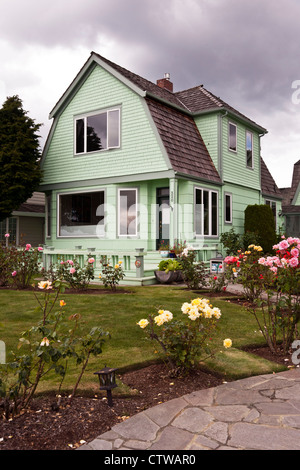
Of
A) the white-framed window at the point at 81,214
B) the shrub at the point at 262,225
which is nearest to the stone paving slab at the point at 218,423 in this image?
the white-framed window at the point at 81,214

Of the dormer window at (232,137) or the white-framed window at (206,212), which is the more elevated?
the dormer window at (232,137)

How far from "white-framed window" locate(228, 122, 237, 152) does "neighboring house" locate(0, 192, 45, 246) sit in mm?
11319

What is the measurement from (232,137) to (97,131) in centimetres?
567

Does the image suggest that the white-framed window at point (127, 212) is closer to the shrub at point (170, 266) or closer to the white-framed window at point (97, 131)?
the white-framed window at point (97, 131)

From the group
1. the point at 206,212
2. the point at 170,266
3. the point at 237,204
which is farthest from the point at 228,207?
the point at 170,266

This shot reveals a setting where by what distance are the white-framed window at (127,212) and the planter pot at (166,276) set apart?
139 inches

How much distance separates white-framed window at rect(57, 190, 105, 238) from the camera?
15680 millimetres

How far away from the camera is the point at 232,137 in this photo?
16547mm

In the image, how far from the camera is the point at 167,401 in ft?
11.0

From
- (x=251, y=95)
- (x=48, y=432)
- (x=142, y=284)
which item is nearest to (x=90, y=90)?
(x=251, y=95)

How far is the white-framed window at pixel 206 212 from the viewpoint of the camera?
14484mm

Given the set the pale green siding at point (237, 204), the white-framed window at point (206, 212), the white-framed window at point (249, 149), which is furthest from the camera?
the white-framed window at point (249, 149)

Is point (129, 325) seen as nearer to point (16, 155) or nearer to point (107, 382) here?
point (107, 382)
